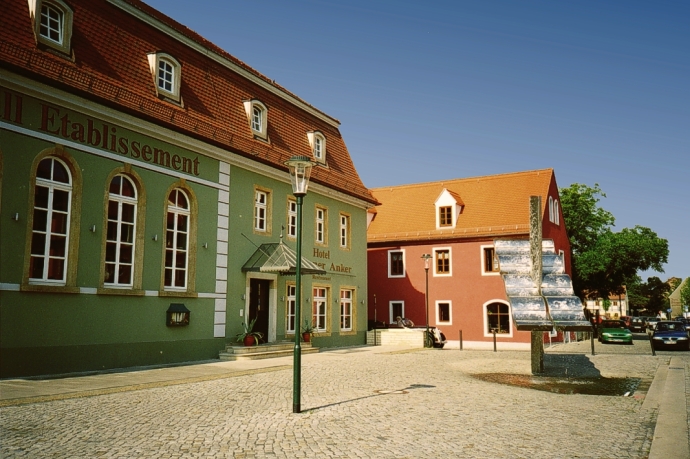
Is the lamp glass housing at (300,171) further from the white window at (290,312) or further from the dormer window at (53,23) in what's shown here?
the white window at (290,312)

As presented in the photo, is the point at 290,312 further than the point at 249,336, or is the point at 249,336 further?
the point at 290,312

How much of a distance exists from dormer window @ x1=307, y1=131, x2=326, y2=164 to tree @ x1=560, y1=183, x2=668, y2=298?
26741 mm

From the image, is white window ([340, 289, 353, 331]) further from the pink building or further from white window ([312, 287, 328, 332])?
the pink building

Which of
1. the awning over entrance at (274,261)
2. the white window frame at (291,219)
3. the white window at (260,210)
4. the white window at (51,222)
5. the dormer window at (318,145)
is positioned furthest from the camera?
the dormer window at (318,145)

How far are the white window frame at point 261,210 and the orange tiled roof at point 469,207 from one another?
1552cm

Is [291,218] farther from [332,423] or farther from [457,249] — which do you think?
[332,423]

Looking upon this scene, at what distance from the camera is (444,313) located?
112ft

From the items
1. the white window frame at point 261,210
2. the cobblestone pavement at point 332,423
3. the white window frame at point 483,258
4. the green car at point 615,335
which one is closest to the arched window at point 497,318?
the white window frame at point 483,258

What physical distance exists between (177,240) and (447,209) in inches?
839

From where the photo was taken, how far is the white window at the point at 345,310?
2598 cm

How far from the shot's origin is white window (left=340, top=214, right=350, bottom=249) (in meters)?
26.6

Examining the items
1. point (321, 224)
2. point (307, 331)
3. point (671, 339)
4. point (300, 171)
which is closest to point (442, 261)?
point (321, 224)

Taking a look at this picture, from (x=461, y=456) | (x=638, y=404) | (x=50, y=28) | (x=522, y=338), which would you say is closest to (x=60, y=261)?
(x=50, y=28)

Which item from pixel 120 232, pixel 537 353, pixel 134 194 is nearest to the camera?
pixel 537 353
